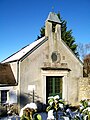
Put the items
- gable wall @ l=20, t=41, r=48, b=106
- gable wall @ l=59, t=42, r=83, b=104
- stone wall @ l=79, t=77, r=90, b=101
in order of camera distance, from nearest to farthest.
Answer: gable wall @ l=20, t=41, r=48, b=106 < gable wall @ l=59, t=42, r=83, b=104 < stone wall @ l=79, t=77, r=90, b=101

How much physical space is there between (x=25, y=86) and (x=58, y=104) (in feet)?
32.5

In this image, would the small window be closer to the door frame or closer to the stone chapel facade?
the stone chapel facade

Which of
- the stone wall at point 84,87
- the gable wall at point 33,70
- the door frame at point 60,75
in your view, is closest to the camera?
the gable wall at point 33,70

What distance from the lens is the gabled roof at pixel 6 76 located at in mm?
13772

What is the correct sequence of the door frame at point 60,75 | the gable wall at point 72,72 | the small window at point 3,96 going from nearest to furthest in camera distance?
the small window at point 3,96 → the door frame at point 60,75 → the gable wall at point 72,72

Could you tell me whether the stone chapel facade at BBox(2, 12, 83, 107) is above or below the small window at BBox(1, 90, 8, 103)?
above

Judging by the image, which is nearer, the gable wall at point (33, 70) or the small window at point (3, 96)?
the small window at point (3, 96)

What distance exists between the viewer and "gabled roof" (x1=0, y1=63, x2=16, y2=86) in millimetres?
13772

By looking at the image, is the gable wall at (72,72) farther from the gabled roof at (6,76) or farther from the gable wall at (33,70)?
the gabled roof at (6,76)

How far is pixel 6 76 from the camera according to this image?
47.0 ft

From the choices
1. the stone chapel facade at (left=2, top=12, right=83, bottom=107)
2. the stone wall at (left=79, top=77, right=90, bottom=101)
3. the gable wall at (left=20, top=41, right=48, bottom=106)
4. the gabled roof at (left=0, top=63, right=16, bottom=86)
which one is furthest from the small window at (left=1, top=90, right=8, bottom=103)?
the stone wall at (left=79, top=77, right=90, bottom=101)

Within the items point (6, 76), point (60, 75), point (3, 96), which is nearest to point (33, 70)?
point (6, 76)

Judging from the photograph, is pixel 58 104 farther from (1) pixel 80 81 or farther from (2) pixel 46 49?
(1) pixel 80 81

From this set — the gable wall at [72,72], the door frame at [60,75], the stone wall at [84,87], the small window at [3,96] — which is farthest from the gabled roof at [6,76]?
the stone wall at [84,87]
